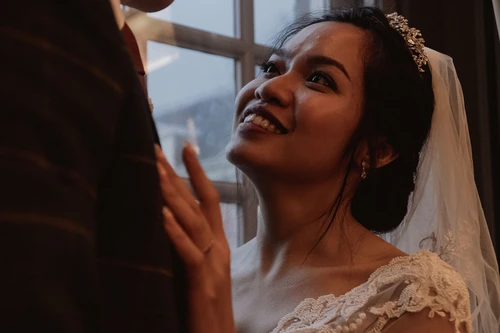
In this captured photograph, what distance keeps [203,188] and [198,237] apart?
0.16 feet

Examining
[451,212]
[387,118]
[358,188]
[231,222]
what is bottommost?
[231,222]

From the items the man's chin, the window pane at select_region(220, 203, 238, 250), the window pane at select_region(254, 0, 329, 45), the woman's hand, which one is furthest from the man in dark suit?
the window pane at select_region(254, 0, 329, 45)

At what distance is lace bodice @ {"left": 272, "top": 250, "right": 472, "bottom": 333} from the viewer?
3.96ft

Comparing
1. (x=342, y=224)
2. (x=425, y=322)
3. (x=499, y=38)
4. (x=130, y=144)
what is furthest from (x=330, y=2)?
(x=130, y=144)

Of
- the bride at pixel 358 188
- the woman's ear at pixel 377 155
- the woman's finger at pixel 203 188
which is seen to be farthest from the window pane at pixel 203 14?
the woman's finger at pixel 203 188

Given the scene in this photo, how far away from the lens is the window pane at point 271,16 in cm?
192

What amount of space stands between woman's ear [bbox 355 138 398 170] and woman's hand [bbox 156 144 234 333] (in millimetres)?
796

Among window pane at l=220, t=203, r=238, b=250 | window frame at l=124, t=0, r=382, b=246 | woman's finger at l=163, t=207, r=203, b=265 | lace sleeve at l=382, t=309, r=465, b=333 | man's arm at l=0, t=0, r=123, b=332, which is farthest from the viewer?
window pane at l=220, t=203, r=238, b=250

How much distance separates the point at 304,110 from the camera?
1.34 m

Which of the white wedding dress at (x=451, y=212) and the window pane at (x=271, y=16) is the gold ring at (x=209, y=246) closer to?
the white wedding dress at (x=451, y=212)

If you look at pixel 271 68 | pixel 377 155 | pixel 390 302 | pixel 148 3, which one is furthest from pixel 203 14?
pixel 148 3

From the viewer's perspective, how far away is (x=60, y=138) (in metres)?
0.37

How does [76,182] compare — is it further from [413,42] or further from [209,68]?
[209,68]

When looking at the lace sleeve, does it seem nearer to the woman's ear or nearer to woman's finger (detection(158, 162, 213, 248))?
the woman's ear
